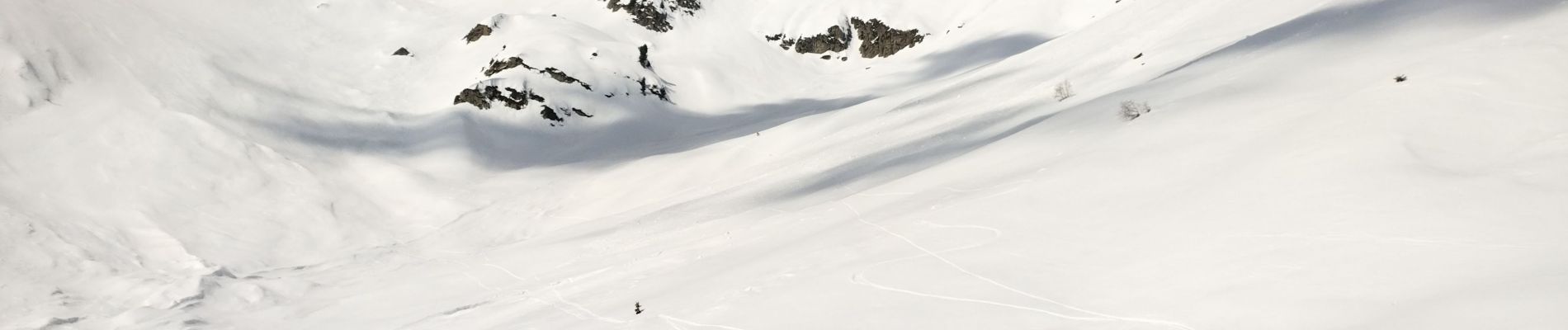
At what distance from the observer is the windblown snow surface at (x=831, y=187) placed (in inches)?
265

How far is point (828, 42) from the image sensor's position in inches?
2589

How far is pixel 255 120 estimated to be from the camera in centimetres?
2986

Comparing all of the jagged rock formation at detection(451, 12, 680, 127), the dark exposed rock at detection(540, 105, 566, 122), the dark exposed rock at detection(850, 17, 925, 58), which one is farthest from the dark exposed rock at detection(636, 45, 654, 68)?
the dark exposed rock at detection(850, 17, 925, 58)

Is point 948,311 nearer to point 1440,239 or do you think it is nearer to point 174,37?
point 1440,239

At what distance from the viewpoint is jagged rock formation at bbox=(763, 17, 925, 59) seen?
212ft

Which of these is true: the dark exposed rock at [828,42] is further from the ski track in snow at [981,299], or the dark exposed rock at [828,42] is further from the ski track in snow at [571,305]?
the ski track in snow at [981,299]

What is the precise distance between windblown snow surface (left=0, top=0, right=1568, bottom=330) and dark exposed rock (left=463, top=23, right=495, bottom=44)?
549 centimetres

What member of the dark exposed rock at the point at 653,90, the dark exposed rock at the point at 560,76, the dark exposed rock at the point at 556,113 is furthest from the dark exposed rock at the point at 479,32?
the dark exposed rock at the point at 556,113

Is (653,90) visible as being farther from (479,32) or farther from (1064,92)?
(1064,92)

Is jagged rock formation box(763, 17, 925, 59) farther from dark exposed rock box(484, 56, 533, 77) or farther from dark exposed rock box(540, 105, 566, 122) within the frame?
dark exposed rock box(540, 105, 566, 122)

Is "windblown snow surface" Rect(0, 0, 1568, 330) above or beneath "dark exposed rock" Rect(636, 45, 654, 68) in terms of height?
beneath

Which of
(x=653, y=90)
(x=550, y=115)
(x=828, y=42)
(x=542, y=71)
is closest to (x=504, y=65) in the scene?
(x=542, y=71)

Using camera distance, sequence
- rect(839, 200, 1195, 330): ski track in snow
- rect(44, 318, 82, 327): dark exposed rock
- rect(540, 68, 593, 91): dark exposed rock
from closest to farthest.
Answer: rect(839, 200, 1195, 330): ski track in snow < rect(44, 318, 82, 327): dark exposed rock < rect(540, 68, 593, 91): dark exposed rock

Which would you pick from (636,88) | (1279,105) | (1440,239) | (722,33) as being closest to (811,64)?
(722,33)
